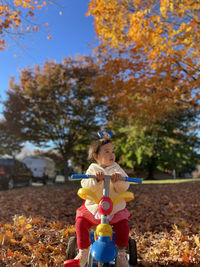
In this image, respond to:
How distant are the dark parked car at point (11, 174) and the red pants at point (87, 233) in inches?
395

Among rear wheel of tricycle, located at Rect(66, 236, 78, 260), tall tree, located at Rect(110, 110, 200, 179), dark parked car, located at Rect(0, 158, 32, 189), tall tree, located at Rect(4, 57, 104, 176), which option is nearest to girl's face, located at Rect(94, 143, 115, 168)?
rear wheel of tricycle, located at Rect(66, 236, 78, 260)

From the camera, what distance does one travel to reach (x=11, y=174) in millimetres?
11797

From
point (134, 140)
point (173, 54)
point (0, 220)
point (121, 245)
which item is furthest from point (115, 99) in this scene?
point (134, 140)

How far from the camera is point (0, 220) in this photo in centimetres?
502

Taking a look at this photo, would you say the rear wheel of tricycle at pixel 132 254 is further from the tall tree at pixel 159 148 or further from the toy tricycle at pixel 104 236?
the tall tree at pixel 159 148

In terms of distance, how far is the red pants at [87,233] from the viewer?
7.84ft

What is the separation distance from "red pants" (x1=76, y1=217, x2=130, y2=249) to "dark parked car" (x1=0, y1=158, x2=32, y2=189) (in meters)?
10.0

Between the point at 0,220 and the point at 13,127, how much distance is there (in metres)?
11.8

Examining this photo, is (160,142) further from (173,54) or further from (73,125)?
(173,54)

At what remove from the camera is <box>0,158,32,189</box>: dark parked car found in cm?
1145

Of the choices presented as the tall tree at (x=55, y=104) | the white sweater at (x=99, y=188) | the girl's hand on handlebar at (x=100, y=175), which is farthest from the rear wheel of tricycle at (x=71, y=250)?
the tall tree at (x=55, y=104)

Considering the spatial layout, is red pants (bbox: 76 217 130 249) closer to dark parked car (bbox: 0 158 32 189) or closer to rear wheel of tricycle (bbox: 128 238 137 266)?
rear wheel of tricycle (bbox: 128 238 137 266)

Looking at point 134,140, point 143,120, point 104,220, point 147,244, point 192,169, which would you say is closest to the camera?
point 104,220

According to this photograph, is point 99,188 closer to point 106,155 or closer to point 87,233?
point 106,155
